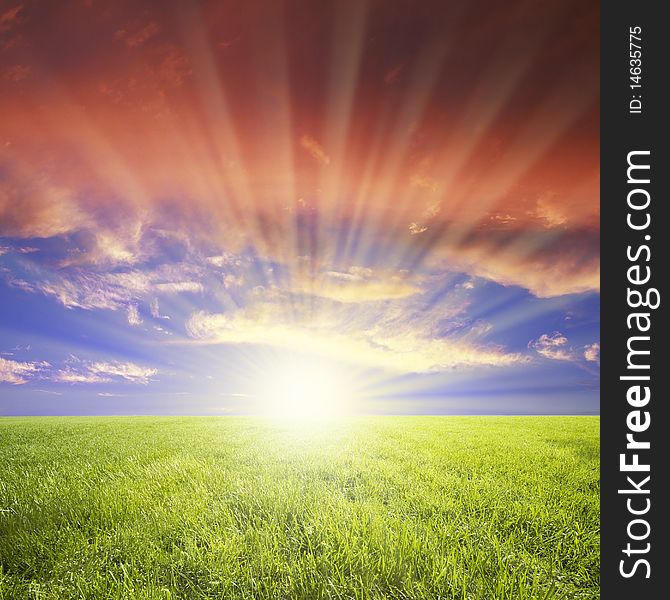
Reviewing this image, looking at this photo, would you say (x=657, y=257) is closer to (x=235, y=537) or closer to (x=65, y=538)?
(x=235, y=537)

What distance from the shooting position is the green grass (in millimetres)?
3197

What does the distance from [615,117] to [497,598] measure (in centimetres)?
618

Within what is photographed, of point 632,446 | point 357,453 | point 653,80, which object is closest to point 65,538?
point 357,453

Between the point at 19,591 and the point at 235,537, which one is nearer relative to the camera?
the point at 19,591

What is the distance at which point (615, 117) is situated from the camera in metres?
5.11

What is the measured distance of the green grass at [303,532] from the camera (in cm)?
320

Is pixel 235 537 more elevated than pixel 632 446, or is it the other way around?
pixel 632 446

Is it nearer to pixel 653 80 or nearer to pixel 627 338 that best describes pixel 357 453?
pixel 627 338

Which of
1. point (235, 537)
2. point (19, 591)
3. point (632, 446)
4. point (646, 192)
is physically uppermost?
point (646, 192)

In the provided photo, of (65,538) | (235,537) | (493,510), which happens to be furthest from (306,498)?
(65,538)

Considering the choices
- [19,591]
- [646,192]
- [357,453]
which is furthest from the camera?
[357,453]

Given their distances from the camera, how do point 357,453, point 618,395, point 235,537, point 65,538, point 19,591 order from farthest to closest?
point 357,453 → point 618,395 → point 65,538 → point 235,537 → point 19,591

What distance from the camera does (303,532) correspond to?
4.10 metres

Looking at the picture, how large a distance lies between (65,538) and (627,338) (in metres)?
7.50
